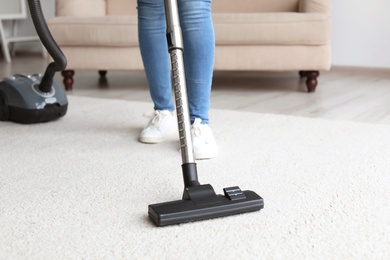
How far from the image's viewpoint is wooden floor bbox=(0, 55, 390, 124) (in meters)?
2.26

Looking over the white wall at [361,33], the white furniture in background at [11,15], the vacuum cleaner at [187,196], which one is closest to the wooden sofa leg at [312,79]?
the white wall at [361,33]

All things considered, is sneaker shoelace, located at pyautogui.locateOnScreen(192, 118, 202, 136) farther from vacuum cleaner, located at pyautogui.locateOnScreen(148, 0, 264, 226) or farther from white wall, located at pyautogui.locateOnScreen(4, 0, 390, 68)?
white wall, located at pyautogui.locateOnScreen(4, 0, 390, 68)

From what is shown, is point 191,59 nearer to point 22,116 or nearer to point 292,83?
point 22,116

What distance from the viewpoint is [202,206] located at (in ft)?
3.35

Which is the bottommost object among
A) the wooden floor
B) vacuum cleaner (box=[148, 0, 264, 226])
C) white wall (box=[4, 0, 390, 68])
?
the wooden floor

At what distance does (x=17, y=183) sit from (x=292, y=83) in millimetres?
2050

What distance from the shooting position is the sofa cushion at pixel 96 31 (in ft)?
8.87

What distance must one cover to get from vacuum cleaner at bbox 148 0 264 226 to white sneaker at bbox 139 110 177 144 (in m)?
0.56

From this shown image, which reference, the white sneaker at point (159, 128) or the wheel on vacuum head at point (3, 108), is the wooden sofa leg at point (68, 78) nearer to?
the wheel on vacuum head at point (3, 108)

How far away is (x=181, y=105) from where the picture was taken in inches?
42.8

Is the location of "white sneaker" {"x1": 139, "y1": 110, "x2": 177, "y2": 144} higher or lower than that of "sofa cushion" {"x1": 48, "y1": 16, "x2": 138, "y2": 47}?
lower

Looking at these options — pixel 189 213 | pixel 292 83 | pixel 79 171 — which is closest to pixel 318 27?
pixel 292 83

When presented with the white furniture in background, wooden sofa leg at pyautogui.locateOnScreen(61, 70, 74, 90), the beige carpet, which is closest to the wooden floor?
wooden sofa leg at pyautogui.locateOnScreen(61, 70, 74, 90)

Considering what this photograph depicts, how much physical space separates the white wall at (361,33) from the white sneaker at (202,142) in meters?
2.12
